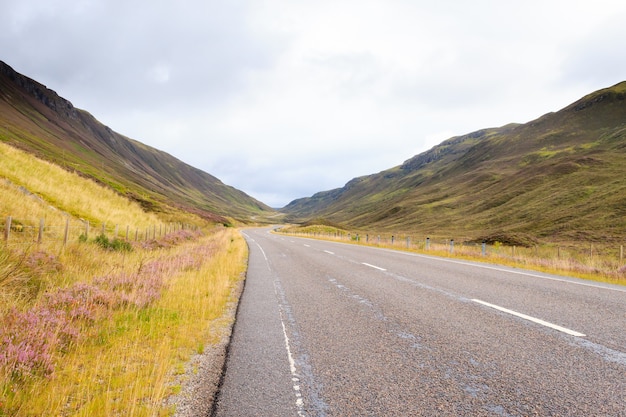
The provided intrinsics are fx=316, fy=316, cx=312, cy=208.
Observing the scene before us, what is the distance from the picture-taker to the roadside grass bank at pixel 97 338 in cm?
287

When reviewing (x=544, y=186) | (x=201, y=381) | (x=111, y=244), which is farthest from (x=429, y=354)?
(x=544, y=186)

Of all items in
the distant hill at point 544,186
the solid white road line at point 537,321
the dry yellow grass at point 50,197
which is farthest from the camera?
the distant hill at point 544,186

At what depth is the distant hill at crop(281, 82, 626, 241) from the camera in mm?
48656

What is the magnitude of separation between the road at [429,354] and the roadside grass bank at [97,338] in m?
0.68

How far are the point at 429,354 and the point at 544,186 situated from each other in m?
84.3

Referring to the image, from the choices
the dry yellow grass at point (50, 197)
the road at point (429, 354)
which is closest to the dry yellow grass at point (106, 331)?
the road at point (429, 354)

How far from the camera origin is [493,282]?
8.95m

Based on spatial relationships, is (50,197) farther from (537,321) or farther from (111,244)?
(537,321)

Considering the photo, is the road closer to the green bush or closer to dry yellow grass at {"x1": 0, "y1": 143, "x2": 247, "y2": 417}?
dry yellow grass at {"x1": 0, "y1": 143, "x2": 247, "y2": 417}

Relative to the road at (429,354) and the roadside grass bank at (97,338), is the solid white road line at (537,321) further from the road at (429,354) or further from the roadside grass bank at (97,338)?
the roadside grass bank at (97,338)

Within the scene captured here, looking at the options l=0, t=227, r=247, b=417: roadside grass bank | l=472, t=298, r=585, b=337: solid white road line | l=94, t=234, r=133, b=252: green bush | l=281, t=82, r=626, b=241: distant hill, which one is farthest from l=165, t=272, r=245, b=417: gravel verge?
l=281, t=82, r=626, b=241: distant hill

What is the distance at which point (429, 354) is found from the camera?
3963 millimetres

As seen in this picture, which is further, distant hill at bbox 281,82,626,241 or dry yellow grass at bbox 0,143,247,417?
distant hill at bbox 281,82,626,241

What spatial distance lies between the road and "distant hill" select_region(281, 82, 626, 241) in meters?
39.0
